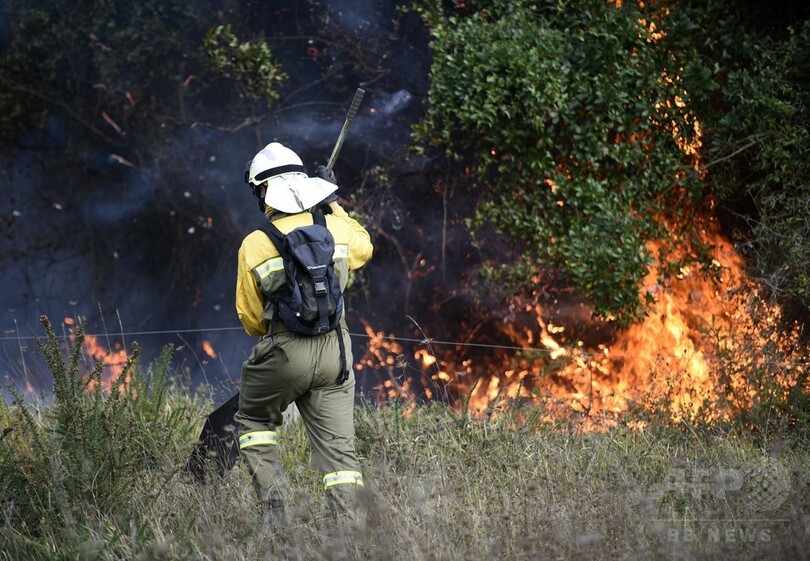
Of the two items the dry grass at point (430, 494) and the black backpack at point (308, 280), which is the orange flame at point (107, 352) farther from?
the black backpack at point (308, 280)

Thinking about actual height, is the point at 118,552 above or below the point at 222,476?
above

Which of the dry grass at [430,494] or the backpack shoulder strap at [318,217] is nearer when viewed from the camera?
the dry grass at [430,494]

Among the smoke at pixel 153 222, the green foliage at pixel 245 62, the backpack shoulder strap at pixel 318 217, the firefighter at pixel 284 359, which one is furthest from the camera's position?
the smoke at pixel 153 222

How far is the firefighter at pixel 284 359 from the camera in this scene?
4484 mm

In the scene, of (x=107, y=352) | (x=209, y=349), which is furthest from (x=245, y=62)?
(x=107, y=352)

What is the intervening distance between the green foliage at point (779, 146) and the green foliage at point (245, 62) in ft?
12.2

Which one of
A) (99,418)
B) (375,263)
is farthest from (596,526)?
(375,263)

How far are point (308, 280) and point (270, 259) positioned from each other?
0.20 m

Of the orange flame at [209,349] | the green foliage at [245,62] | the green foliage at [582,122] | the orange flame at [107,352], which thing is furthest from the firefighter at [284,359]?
the orange flame at [209,349]

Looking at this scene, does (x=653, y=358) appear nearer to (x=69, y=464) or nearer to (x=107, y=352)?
(x=107, y=352)

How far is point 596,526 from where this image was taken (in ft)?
12.2

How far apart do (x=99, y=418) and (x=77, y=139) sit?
4.75 meters

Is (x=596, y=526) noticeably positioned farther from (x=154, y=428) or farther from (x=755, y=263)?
(x=755, y=263)

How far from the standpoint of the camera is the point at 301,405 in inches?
185
